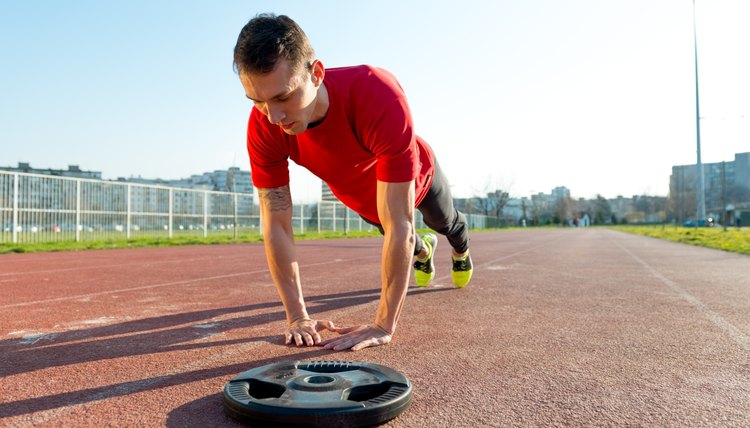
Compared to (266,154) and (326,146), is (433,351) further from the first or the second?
(266,154)

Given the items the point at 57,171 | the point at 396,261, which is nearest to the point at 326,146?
the point at 396,261

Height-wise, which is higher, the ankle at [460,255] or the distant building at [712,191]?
the distant building at [712,191]

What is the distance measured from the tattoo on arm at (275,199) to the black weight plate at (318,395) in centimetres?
116

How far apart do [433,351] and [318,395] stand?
1067mm

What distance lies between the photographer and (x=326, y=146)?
2877 mm

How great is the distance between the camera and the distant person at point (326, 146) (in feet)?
7.33

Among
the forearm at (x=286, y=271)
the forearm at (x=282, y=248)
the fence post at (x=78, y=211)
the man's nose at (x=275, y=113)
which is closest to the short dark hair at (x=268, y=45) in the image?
the man's nose at (x=275, y=113)

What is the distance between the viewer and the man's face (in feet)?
7.23

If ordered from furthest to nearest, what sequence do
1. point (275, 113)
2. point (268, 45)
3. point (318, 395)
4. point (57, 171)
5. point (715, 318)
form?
1. point (57, 171)
2. point (715, 318)
3. point (275, 113)
4. point (268, 45)
5. point (318, 395)

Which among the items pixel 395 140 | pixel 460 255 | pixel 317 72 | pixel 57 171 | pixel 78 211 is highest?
pixel 57 171

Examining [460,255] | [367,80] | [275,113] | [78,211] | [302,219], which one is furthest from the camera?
[302,219]

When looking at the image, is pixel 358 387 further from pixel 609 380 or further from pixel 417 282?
pixel 417 282

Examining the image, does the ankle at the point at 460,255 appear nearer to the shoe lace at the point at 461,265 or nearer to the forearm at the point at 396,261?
the shoe lace at the point at 461,265

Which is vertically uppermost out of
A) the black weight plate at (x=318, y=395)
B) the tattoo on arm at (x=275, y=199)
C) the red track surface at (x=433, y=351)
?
the tattoo on arm at (x=275, y=199)
